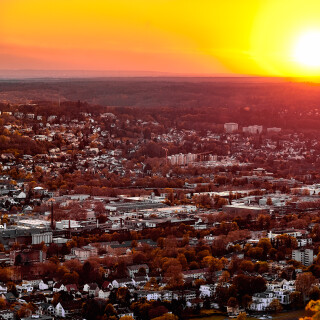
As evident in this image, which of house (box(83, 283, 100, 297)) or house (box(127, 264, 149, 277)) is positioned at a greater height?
house (box(83, 283, 100, 297))

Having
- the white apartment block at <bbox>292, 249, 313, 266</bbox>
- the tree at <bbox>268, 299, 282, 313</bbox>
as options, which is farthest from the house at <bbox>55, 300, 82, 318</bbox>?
the white apartment block at <bbox>292, 249, 313, 266</bbox>

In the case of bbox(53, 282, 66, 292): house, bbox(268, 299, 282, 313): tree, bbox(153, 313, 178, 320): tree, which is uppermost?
bbox(153, 313, 178, 320): tree

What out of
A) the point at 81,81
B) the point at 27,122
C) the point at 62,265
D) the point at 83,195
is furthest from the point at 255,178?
the point at 81,81

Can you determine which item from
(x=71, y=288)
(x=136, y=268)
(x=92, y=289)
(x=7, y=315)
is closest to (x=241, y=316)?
(x=92, y=289)

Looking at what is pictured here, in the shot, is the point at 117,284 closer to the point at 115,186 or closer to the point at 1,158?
the point at 115,186

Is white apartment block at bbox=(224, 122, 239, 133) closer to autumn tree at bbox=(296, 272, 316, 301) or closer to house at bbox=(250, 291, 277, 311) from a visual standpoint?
autumn tree at bbox=(296, 272, 316, 301)

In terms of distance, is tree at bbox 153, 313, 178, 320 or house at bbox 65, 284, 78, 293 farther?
house at bbox 65, 284, 78, 293

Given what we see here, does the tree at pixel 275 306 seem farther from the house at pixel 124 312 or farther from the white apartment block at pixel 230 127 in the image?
the white apartment block at pixel 230 127

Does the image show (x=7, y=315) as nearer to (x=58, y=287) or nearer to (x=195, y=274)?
(x=58, y=287)
